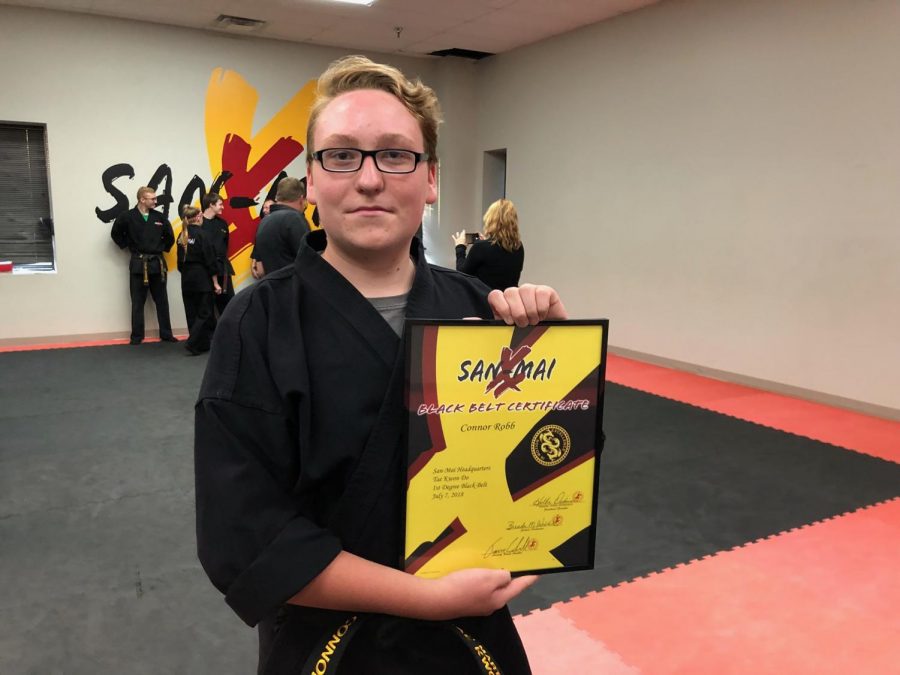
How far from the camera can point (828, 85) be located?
4902 millimetres

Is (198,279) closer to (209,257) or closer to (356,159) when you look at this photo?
(209,257)

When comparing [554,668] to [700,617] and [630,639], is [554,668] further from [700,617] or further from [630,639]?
[700,617]

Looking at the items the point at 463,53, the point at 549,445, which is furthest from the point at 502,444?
the point at 463,53

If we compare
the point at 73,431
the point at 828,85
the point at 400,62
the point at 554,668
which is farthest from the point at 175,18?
the point at 554,668

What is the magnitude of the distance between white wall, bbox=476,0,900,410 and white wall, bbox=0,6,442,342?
3.77 metres

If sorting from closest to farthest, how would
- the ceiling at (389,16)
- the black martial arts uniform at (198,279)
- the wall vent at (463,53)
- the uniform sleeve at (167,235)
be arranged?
1. the ceiling at (389,16)
2. the black martial arts uniform at (198,279)
3. the uniform sleeve at (167,235)
4. the wall vent at (463,53)

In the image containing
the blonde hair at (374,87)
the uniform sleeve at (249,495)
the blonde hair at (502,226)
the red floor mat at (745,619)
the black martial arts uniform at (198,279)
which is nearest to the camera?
the uniform sleeve at (249,495)

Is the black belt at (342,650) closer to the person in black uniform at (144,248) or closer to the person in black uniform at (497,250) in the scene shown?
the person in black uniform at (497,250)

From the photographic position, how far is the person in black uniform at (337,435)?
31.8 inches

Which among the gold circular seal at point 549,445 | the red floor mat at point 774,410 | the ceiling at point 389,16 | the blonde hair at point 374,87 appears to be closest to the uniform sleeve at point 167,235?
the ceiling at point 389,16

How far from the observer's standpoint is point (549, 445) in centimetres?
93

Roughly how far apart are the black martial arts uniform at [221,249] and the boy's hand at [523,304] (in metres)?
6.63

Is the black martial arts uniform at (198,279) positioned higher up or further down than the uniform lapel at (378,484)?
further down
